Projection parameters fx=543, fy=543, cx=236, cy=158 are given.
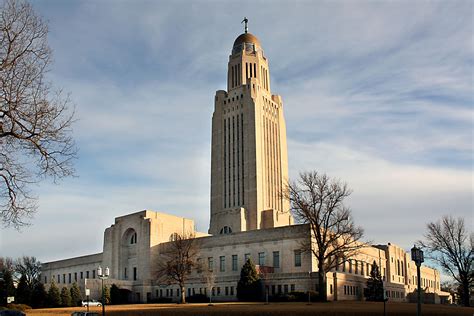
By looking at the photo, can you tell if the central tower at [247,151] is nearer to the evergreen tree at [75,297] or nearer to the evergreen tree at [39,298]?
the evergreen tree at [75,297]

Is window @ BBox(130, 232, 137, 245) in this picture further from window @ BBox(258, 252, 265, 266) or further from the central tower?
window @ BBox(258, 252, 265, 266)

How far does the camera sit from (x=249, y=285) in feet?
235

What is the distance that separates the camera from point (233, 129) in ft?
368

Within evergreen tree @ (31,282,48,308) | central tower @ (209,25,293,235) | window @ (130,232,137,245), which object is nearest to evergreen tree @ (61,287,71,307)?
evergreen tree @ (31,282,48,308)

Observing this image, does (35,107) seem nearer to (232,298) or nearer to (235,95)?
(232,298)

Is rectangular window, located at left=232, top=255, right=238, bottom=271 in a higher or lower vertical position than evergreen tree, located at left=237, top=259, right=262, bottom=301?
higher

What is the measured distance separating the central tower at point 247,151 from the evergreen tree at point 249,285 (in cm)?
2812

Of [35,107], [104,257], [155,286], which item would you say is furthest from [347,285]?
[35,107]

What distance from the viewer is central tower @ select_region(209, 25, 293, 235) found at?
342 feet

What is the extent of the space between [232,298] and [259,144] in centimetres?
3873

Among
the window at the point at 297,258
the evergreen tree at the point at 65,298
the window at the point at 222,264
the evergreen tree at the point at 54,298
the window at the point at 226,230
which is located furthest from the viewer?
the window at the point at 226,230

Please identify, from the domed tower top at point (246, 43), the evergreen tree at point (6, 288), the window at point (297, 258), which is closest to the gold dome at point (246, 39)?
the domed tower top at point (246, 43)

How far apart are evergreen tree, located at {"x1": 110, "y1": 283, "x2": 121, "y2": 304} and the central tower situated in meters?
26.5

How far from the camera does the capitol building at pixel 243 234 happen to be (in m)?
77.8
